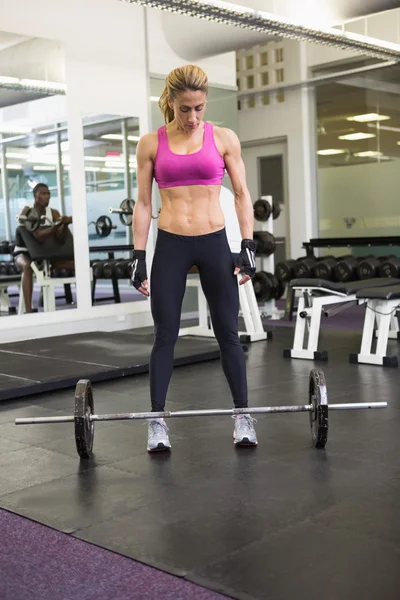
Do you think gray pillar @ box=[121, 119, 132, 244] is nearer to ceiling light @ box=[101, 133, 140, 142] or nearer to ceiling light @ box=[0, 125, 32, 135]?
ceiling light @ box=[101, 133, 140, 142]

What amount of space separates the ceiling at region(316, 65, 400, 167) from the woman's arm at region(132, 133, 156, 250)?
626 centimetres

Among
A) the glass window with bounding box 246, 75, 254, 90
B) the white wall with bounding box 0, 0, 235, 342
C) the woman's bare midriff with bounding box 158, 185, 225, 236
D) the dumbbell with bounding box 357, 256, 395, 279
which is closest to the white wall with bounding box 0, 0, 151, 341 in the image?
the white wall with bounding box 0, 0, 235, 342

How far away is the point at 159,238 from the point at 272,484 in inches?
35.3

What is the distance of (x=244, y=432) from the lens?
264 centimetres

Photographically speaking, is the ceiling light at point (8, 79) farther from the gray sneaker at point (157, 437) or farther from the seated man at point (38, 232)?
the gray sneaker at point (157, 437)

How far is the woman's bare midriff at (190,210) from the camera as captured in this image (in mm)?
2475

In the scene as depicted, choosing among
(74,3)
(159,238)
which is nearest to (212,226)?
(159,238)

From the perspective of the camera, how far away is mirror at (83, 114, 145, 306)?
233 inches

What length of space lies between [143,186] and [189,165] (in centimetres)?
19

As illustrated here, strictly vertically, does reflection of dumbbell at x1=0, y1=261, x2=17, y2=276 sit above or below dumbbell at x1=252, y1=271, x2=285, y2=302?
above

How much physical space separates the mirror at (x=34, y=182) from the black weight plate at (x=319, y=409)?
3412 mm

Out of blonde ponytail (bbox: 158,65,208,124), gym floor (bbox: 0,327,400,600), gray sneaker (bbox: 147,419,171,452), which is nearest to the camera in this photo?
gym floor (bbox: 0,327,400,600)

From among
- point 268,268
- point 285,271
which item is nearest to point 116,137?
point 268,268

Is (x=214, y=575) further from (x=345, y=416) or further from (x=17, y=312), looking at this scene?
(x=17, y=312)
